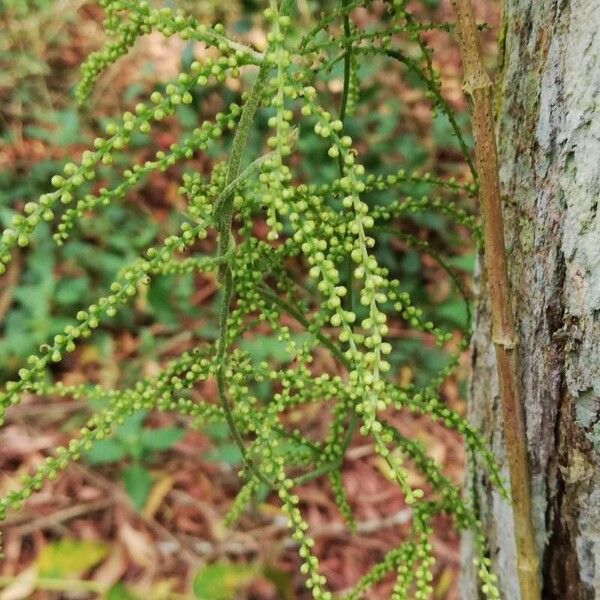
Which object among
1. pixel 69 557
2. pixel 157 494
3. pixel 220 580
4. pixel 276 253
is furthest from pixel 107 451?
pixel 276 253

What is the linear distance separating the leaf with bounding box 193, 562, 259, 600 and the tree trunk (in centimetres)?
137

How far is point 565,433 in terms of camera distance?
3.33ft

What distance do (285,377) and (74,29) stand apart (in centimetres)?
334

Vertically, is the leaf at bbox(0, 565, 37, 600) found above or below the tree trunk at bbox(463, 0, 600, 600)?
below

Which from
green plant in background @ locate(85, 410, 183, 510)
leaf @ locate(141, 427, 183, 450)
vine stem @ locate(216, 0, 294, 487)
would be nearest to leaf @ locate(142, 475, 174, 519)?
green plant in background @ locate(85, 410, 183, 510)

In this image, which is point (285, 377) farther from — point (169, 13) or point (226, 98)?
point (226, 98)

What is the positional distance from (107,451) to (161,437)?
0.18 meters

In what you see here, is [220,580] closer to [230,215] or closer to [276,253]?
[276,253]

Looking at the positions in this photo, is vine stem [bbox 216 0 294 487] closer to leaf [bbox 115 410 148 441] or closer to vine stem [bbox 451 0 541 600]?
vine stem [bbox 451 0 541 600]

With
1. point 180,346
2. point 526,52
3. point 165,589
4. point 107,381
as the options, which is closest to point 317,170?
point 180,346

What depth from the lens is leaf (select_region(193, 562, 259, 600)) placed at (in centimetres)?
228

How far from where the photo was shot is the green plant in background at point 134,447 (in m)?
2.44

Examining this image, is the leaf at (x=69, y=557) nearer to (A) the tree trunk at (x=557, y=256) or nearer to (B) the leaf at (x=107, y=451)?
(B) the leaf at (x=107, y=451)

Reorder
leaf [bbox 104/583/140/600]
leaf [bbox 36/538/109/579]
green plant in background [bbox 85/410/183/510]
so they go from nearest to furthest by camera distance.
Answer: leaf [bbox 104/583/140/600]
leaf [bbox 36/538/109/579]
green plant in background [bbox 85/410/183/510]
